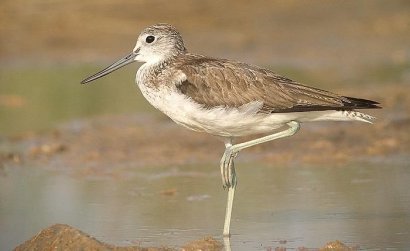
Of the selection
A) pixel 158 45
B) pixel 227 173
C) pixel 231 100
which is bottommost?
pixel 227 173

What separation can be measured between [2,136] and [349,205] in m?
5.87

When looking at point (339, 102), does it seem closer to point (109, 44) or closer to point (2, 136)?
point (2, 136)

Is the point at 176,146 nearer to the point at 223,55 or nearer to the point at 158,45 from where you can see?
the point at 158,45

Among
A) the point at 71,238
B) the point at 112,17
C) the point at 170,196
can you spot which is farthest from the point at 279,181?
the point at 112,17

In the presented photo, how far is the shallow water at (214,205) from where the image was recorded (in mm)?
8430

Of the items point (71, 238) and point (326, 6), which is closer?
point (71, 238)

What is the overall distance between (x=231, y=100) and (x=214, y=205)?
1.22 metres

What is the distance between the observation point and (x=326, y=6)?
2273cm

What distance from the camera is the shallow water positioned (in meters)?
8.43

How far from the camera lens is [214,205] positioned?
970 cm

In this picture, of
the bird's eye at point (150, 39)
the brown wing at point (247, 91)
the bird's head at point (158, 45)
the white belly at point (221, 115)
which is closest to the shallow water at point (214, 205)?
the white belly at point (221, 115)

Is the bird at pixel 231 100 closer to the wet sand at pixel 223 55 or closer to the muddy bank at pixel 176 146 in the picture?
the wet sand at pixel 223 55

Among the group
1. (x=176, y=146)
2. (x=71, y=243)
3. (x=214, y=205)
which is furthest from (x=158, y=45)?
(x=176, y=146)

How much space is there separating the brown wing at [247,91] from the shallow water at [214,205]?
94 centimetres
